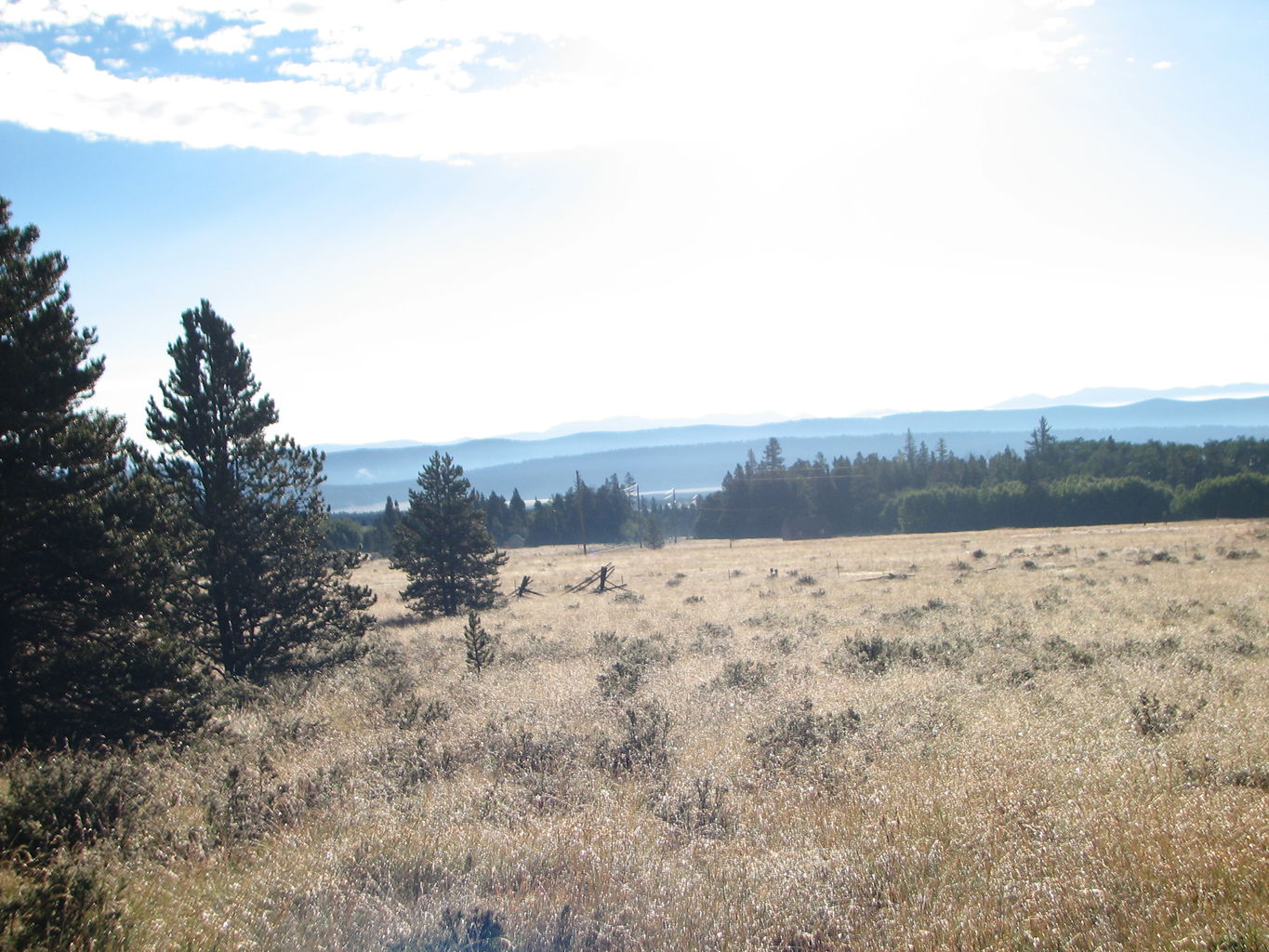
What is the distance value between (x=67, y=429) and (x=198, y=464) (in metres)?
6.66

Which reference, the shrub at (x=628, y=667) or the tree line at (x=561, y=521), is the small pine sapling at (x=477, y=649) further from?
the tree line at (x=561, y=521)

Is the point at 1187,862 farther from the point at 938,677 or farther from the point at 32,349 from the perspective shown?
the point at 32,349

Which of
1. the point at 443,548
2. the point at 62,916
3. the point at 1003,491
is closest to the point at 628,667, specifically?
the point at 62,916

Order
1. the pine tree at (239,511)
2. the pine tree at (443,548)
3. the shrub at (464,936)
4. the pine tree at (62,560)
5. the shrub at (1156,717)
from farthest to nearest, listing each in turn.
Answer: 1. the pine tree at (443,548)
2. the pine tree at (239,511)
3. the pine tree at (62,560)
4. the shrub at (1156,717)
5. the shrub at (464,936)

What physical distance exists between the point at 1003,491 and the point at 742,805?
97100 mm

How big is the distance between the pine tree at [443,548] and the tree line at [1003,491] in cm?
7651

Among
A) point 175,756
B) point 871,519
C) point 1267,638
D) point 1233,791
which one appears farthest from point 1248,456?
point 175,756

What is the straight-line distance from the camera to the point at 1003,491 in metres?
93.2

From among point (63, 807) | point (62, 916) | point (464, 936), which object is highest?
point (62, 916)

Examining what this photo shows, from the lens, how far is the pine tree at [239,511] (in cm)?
1608

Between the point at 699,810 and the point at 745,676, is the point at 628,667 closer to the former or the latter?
the point at 745,676

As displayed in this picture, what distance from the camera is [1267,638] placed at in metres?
13.7

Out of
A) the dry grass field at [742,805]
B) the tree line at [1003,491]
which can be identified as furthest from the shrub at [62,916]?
the tree line at [1003,491]

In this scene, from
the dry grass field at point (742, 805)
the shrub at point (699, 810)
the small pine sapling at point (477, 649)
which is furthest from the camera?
the small pine sapling at point (477, 649)
